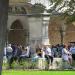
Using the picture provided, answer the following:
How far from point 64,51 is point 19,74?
8409 millimetres

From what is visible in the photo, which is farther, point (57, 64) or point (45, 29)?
point (45, 29)

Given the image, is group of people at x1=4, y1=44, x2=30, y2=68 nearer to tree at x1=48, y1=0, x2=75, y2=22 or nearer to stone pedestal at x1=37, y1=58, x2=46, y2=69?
stone pedestal at x1=37, y1=58, x2=46, y2=69

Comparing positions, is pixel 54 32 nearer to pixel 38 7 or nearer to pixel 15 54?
pixel 38 7

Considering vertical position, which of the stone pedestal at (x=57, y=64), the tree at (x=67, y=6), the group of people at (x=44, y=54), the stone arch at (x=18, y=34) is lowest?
the stone pedestal at (x=57, y=64)

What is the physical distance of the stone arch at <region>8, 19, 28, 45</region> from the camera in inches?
1740

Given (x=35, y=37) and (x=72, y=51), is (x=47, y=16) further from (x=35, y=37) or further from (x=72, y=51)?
(x=72, y=51)

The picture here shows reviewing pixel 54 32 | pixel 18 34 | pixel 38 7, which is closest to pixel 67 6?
pixel 38 7

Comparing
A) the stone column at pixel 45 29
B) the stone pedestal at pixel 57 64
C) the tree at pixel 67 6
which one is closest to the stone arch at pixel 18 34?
the stone column at pixel 45 29

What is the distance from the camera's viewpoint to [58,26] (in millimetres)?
43625

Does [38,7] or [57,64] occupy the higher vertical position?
[38,7]

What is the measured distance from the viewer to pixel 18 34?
145 ft

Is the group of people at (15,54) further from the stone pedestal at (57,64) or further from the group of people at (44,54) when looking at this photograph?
the stone pedestal at (57,64)

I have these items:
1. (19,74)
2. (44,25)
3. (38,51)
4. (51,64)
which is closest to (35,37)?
(44,25)

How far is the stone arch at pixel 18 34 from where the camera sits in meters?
44.2
